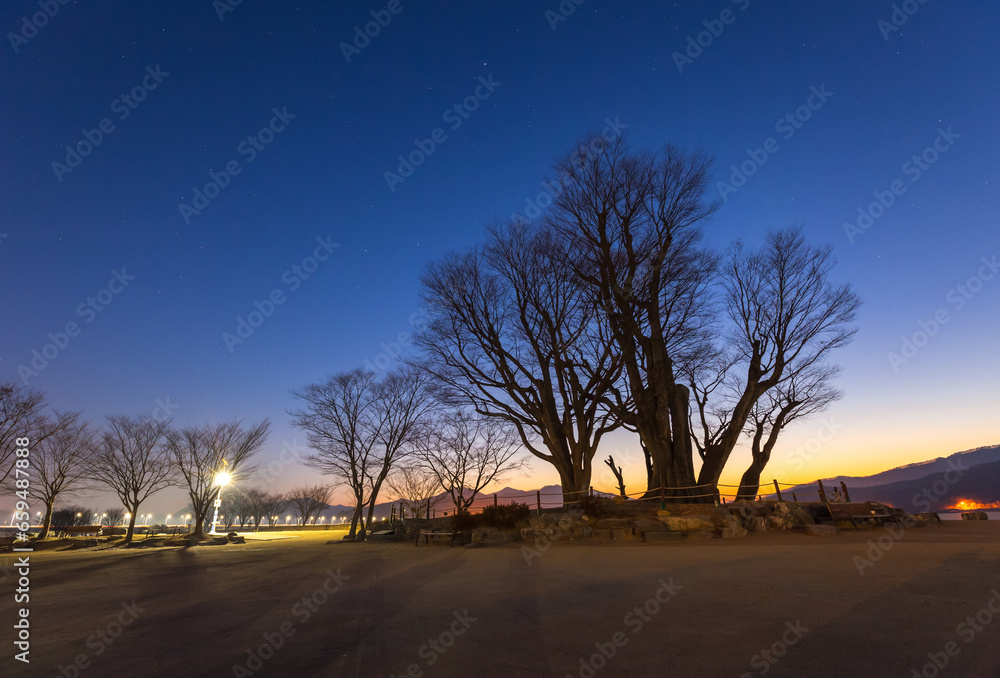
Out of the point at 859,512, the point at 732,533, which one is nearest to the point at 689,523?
the point at 732,533

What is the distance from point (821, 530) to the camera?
1459 centimetres

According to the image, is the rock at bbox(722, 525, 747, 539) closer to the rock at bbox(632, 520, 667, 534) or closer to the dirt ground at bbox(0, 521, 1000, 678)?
the rock at bbox(632, 520, 667, 534)

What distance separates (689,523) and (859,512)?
23.9 feet

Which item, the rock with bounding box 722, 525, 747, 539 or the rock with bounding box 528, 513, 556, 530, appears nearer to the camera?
the rock with bounding box 722, 525, 747, 539

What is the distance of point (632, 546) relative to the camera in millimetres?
13750

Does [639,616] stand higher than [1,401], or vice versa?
[1,401]

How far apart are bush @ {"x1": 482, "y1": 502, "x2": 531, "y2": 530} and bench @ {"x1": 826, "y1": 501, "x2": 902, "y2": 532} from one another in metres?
11.8

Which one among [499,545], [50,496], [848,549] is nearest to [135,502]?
[50,496]

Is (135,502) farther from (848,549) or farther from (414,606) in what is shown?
(848,549)

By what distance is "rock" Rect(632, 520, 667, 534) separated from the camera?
49.7 feet

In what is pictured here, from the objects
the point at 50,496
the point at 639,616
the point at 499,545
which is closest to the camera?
the point at 639,616

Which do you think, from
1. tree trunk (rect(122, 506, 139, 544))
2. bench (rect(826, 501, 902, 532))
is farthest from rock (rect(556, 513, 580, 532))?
tree trunk (rect(122, 506, 139, 544))

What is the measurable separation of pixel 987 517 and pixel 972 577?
58.3 ft

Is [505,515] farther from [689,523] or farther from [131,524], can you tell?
[131,524]
